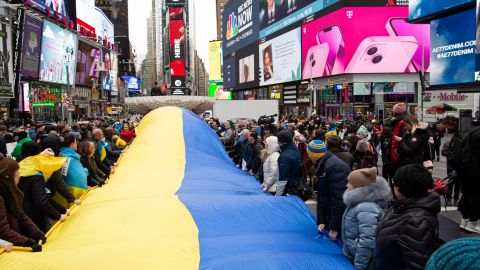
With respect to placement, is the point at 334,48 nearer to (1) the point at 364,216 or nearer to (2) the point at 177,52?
(1) the point at 364,216

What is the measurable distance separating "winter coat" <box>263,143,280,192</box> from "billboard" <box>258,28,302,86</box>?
174 feet

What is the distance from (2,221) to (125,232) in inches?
45.6

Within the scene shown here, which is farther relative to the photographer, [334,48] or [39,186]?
[334,48]

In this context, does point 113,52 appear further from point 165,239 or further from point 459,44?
point 165,239

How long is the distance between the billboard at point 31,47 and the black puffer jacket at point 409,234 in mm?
41872

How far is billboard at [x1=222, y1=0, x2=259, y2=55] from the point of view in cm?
8112

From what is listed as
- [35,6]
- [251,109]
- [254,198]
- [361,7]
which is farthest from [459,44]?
[35,6]

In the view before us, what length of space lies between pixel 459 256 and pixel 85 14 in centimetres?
7227

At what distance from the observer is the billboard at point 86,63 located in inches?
2418

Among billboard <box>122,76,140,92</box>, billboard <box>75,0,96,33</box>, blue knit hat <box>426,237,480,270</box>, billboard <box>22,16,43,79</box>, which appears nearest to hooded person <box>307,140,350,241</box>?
blue knit hat <box>426,237,480,270</box>

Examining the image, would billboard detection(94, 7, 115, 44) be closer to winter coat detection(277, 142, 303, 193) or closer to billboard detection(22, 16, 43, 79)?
billboard detection(22, 16, 43, 79)

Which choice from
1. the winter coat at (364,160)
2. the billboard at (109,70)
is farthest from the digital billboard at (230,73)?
the winter coat at (364,160)

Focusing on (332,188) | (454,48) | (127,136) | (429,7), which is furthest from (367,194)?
(429,7)

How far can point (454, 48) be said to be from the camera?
2953 centimetres
